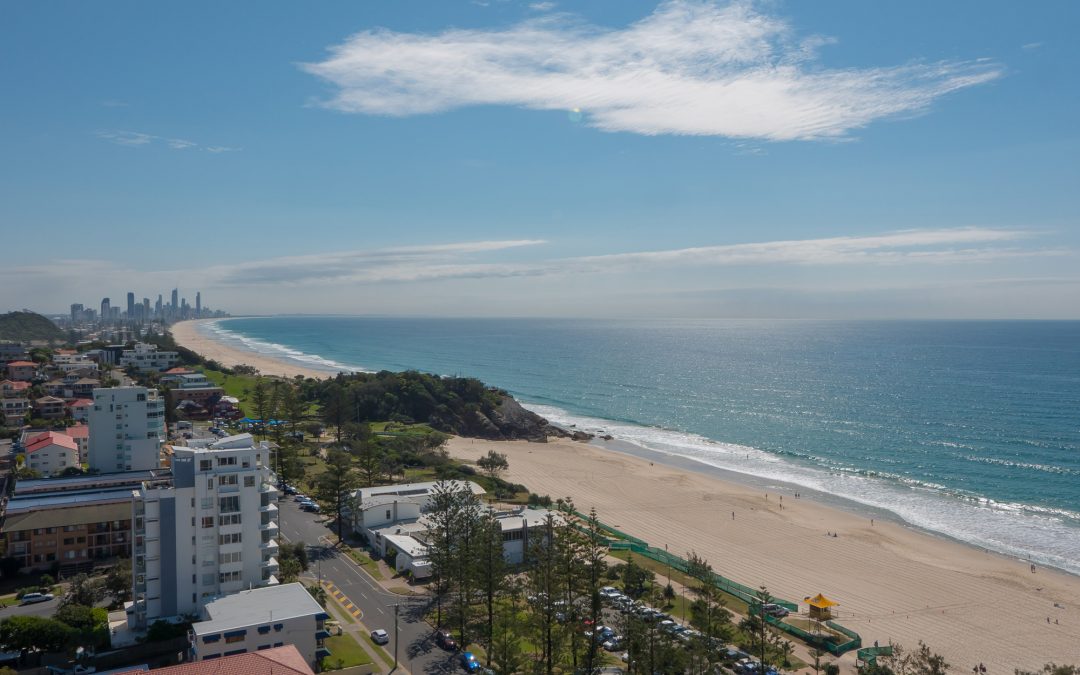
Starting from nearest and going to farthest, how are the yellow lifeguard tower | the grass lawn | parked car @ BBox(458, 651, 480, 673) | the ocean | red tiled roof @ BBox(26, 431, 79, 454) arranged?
parked car @ BBox(458, 651, 480, 673) → the grass lawn → the yellow lifeguard tower → red tiled roof @ BBox(26, 431, 79, 454) → the ocean

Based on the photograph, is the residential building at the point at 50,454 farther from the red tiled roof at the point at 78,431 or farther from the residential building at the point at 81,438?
the red tiled roof at the point at 78,431

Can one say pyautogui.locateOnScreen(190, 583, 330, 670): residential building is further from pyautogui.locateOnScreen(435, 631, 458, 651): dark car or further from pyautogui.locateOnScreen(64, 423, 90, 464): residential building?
pyautogui.locateOnScreen(64, 423, 90, 464): residential building

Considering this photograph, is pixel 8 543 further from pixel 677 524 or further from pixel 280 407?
pixel 677 524

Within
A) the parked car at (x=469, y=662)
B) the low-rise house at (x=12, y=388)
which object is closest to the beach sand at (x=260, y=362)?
the low-rise house at (x=12, y=388)

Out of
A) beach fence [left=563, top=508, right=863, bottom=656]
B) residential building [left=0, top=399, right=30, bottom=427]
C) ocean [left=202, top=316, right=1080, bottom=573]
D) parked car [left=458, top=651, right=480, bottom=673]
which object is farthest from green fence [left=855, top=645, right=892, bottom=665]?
residential building [left=0, top=399, right=30, bottom=427]

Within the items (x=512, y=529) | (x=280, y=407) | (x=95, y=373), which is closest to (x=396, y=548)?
(x=512, y=529)

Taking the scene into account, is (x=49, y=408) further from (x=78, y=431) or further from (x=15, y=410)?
(x=78, y=431)
